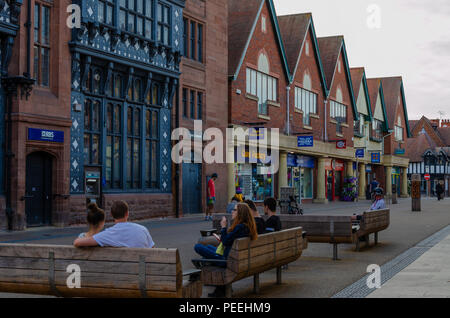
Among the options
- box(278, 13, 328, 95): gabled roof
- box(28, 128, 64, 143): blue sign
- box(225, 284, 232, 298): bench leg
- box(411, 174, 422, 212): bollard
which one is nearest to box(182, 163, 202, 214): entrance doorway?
box(28, 128, 64, 143): blue sign

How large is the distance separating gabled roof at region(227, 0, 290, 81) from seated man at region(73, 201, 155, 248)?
92.1 feet

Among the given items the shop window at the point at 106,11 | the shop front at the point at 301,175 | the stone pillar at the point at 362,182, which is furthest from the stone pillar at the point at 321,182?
the shop window at the point at 106,11

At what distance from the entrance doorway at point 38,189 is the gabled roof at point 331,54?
32572mm

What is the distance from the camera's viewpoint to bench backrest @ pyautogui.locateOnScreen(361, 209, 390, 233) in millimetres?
14883

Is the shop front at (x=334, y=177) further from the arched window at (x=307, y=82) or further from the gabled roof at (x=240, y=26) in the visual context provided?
the gabled roof at (x=240, y=26)

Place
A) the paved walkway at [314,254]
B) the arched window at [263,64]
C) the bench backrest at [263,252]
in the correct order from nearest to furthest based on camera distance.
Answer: the bench backrest at [263,252] → the paved walkway at [314,254] → the arched window at [263,64]

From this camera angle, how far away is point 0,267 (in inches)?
305

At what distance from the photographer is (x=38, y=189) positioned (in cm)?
2198

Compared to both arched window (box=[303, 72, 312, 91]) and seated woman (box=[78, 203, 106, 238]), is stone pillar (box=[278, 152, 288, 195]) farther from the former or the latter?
seated woman (box=[78, 203, 106, 238])

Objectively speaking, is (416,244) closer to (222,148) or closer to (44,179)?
(44,179)

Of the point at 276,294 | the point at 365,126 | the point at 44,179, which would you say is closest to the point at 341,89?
the point at 365,126

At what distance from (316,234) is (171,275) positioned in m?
7.34

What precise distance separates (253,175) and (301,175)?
29.8ft

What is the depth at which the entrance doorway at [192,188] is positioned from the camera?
3062cm
